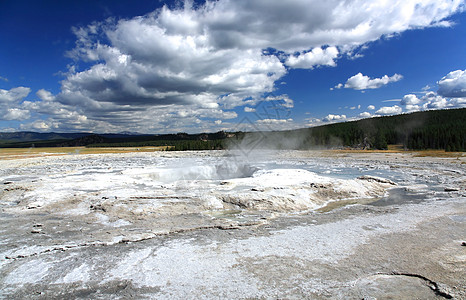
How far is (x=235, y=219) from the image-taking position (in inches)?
312

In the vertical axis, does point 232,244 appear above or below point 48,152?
below

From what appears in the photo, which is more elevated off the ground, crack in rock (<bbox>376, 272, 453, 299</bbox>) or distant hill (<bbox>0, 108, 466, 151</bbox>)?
distant hill (<bbox>0, 108, 466, 151</bbox>)

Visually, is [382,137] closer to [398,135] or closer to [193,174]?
[398,135]

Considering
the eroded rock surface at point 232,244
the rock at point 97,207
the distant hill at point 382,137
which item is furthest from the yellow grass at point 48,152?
the eroded rock surface at point 232,244

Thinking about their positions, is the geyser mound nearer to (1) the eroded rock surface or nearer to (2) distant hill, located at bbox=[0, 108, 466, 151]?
(1) the eroded rock surface

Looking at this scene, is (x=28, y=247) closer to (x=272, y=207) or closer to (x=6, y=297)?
(x=6, y=297)

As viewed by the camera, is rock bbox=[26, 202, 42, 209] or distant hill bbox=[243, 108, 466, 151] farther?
distant hill bbox=[243, 108, 466, 151]

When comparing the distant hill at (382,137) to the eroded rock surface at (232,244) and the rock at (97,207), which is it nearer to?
the eroded rock surface at (232,244)

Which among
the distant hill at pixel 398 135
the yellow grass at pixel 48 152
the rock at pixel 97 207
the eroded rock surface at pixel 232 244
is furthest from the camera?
the yellow grass at pixel 48 152

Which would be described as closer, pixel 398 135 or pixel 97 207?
pixel 97 207

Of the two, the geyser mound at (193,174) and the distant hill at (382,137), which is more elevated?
the distant hill at (382,137)

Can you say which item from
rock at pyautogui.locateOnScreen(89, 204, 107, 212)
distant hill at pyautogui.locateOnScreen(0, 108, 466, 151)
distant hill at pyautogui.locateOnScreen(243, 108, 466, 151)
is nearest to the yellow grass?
distant hill at pyautogui.locateOnScreen(0, 108, 466, 151)

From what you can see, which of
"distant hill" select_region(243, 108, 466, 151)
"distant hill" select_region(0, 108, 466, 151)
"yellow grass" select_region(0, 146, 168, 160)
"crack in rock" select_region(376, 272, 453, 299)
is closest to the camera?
"crack in rock" select_region(376, 272, 453, 299)

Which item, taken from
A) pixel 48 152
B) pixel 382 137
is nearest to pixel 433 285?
pixel 382 137
